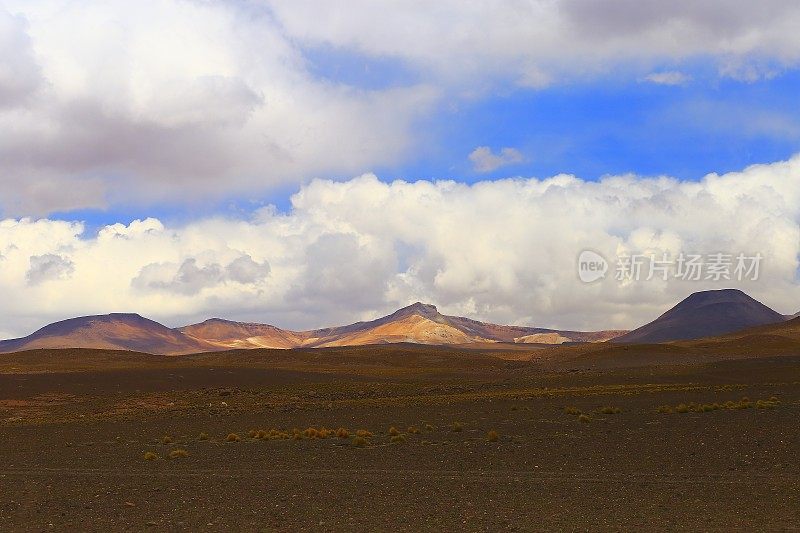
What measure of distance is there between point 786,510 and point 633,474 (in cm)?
549

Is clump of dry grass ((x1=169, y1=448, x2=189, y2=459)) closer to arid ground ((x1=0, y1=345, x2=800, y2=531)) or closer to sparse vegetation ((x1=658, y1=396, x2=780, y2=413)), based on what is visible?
arid ground ((x1=0, y1=345, x2=800, y2=531))

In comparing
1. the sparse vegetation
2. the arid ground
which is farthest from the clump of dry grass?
the sparse vegetation

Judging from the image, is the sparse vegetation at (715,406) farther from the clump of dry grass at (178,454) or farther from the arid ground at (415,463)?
the clump of dry grass at (178,454)

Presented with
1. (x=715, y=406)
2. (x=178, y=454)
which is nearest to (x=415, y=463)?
(x=178, y=454)

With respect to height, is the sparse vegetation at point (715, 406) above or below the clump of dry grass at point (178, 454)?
above

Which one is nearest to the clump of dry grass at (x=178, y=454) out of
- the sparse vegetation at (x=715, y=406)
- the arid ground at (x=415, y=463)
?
the arid ground at (x=415, y=463)

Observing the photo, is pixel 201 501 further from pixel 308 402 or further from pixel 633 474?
pixel 308 402

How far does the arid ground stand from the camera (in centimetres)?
1770

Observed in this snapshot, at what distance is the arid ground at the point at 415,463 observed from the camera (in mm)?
17703

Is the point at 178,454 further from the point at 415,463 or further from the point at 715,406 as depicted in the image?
the point at 715,406

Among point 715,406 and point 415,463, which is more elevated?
point 715,406

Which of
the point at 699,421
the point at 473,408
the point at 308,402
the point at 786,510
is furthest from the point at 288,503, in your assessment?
the point at 308,402

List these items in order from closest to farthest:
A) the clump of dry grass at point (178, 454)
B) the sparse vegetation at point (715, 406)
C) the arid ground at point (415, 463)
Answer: the arid ground at point (415, 463)
the clump of dry grass at point (178, 454)
the sparse vegetation at point (715, 406)

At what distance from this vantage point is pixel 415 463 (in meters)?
25.6
